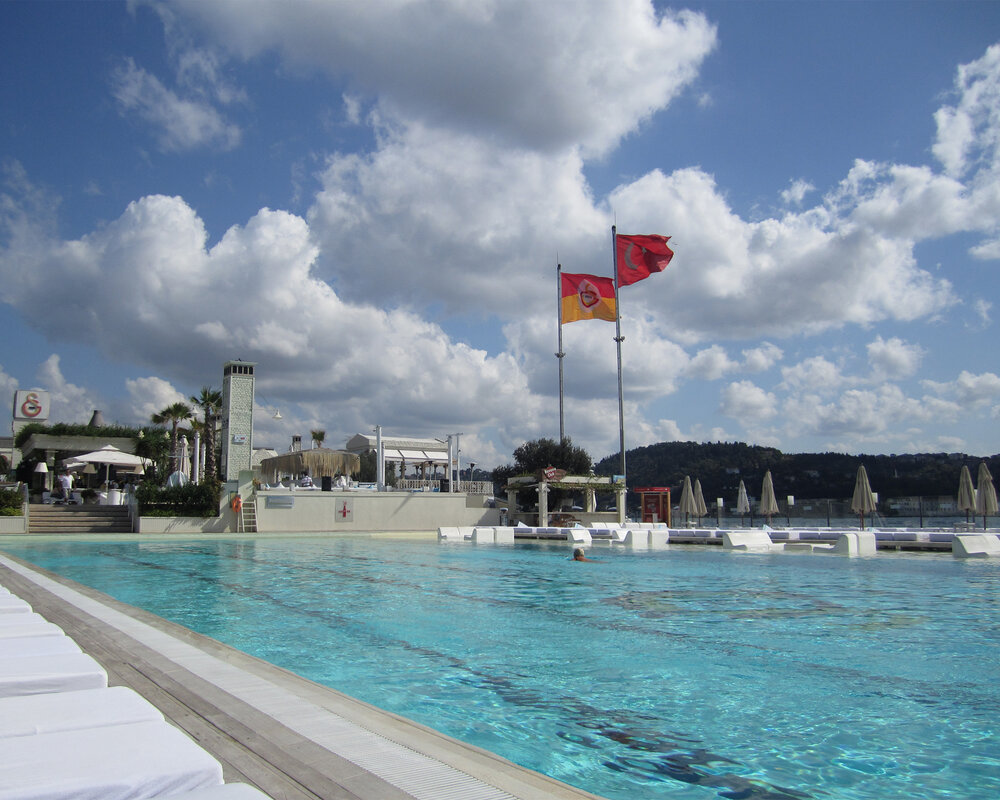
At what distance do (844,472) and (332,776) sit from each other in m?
73.4

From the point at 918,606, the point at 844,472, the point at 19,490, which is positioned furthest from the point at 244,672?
the point at 844,472

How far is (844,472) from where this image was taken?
6812 centimetres

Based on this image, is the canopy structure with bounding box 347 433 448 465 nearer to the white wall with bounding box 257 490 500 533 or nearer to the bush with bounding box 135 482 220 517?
the white wall with bounding box 257 490 500 533

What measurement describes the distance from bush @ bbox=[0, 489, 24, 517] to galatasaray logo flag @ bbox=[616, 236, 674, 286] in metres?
25.2

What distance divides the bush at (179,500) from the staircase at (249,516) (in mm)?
977

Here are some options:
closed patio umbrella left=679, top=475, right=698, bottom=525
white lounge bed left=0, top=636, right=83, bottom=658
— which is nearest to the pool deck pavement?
white lounge bed left=0, top=636, right=83, bottom=658

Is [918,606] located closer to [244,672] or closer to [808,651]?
[808,651]

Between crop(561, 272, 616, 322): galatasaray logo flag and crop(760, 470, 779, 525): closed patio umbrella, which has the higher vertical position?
crop(561, 272, 616, 322): galatasaray logo flag

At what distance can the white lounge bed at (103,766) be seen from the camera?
213 centimetres

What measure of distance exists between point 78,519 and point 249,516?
581cm

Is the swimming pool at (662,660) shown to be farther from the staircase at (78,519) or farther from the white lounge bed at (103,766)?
the staircase at (78,519)

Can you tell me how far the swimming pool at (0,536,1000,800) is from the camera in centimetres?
476

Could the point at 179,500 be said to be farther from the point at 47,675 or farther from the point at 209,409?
the point at 47,675

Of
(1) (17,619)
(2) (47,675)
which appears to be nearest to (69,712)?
(2) (47,675)
